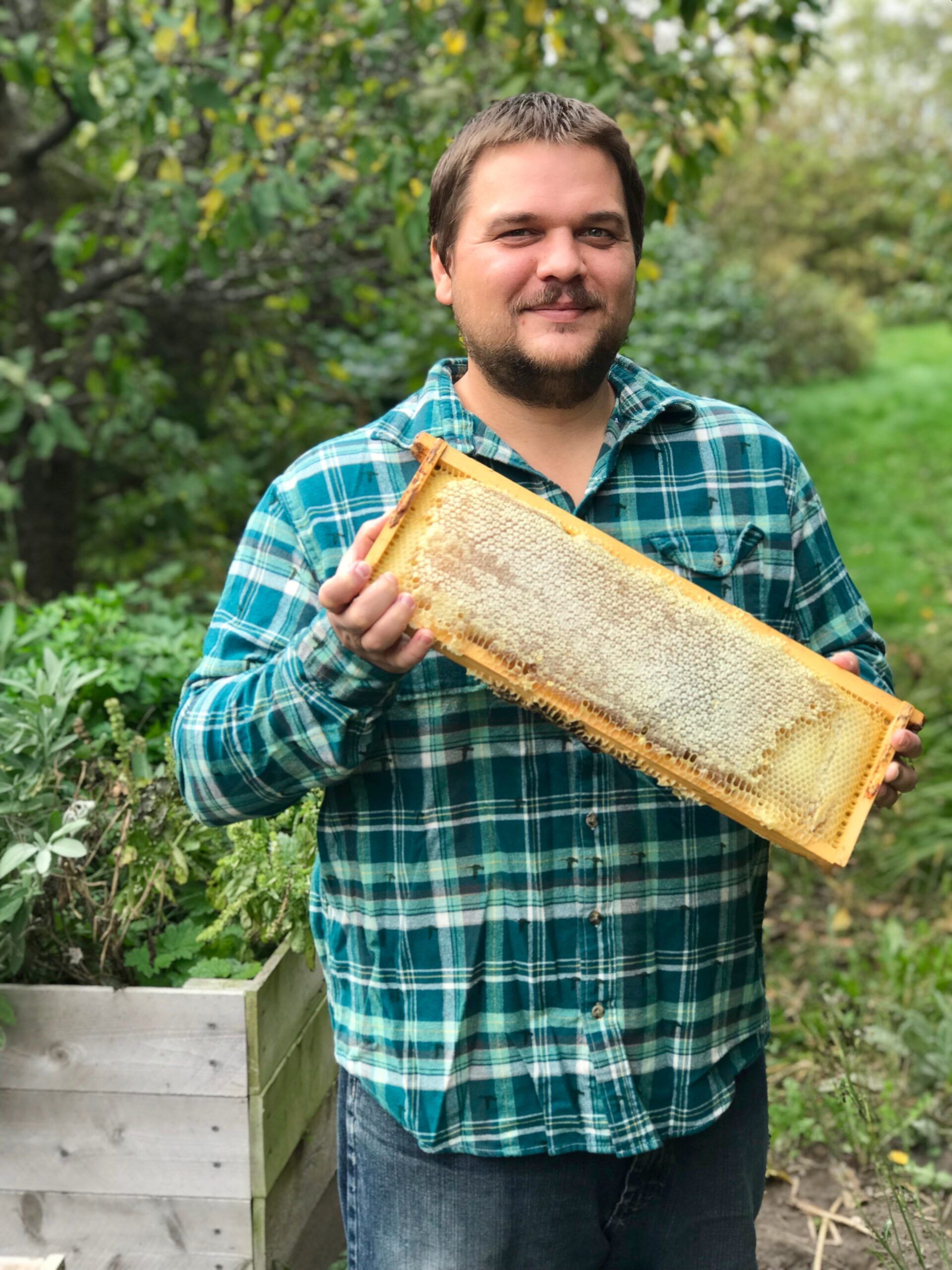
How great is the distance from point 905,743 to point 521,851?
0.60m

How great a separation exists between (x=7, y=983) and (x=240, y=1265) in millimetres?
745

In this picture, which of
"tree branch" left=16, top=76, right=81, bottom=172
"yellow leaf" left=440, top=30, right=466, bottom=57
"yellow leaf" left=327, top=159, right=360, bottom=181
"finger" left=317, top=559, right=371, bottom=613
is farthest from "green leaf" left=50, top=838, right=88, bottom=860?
"yellow leaf" left=440, top=30, right=466, bottom=57

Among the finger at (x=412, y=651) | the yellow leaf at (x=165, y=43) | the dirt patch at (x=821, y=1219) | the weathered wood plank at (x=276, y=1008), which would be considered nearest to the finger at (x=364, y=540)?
the finger at (x=412, y=651)

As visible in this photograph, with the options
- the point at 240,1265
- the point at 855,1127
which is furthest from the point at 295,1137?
the point at 855,1127

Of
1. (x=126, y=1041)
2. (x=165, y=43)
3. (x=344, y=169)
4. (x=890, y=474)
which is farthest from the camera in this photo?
(x=890, y=474)

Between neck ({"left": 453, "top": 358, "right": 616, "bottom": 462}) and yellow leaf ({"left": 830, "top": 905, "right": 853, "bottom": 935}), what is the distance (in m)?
3.05

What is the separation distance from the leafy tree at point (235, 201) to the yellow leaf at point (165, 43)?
0.5 inches

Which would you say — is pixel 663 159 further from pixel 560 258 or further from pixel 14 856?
pixel 14 856

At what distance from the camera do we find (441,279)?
1988 millimetres

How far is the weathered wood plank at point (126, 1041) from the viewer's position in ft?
7.54

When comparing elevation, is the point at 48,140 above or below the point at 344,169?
above

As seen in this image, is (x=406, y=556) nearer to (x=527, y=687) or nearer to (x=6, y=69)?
(x=527, y=687)

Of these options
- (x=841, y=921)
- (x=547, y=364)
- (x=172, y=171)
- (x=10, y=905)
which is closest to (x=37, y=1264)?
(x=10, y=905)

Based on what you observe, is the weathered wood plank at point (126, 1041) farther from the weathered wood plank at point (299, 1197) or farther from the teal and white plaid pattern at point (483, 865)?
the teal and white plaid pattern at point (483, 865)
